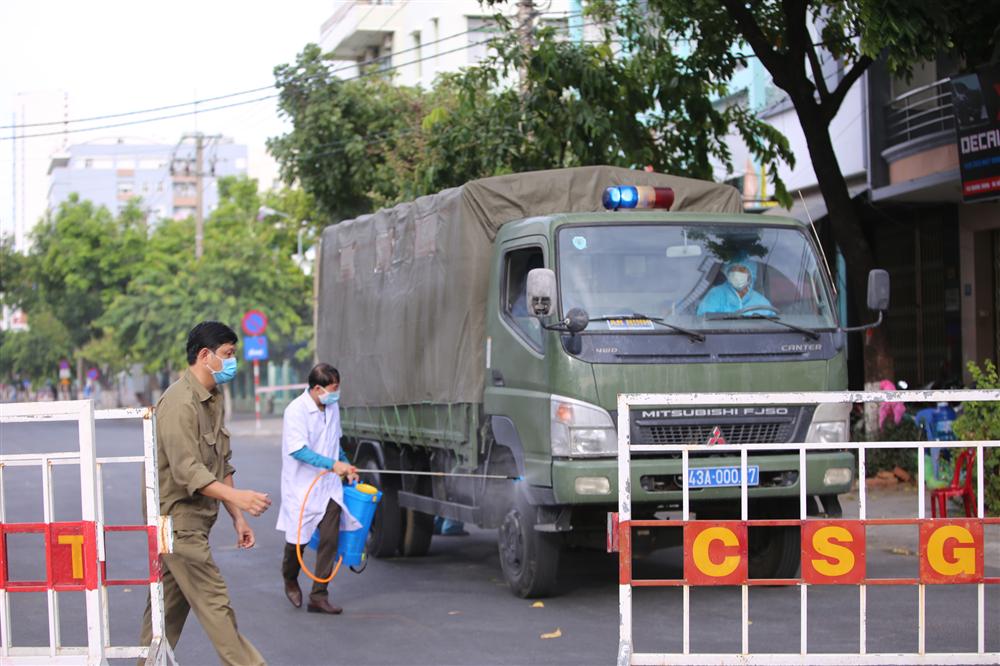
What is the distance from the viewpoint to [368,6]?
1869 inches

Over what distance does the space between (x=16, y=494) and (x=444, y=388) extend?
1011 centimetres

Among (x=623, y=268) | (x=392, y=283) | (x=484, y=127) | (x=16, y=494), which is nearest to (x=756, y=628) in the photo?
(x=623, y=268)

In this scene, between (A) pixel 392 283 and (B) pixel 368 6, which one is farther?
(B) pixel 368 6

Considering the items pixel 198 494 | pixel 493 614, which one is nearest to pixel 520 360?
pixel 493 614

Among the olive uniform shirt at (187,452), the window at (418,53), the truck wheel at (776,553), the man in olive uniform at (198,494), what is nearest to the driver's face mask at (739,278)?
the truck wheel at (776,553)

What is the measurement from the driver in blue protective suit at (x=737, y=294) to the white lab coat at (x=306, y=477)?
2681mm

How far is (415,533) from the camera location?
11633 millimetres

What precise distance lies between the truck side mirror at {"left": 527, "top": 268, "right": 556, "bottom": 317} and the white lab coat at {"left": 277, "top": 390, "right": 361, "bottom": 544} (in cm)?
179

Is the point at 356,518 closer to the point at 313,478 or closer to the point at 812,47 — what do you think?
the point at 313,478

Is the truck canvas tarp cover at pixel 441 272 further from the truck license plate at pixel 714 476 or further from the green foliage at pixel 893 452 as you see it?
the green foliage at pixel 893 452

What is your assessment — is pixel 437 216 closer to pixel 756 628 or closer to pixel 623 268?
pixel 623 268

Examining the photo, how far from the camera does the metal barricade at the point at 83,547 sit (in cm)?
521

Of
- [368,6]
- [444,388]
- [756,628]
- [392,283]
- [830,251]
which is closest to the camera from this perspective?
[756,628]

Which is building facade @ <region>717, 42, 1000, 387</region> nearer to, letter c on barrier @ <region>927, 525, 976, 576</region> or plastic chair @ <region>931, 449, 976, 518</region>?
plastic chair @ <region>931, 449, 976, 518</region>
